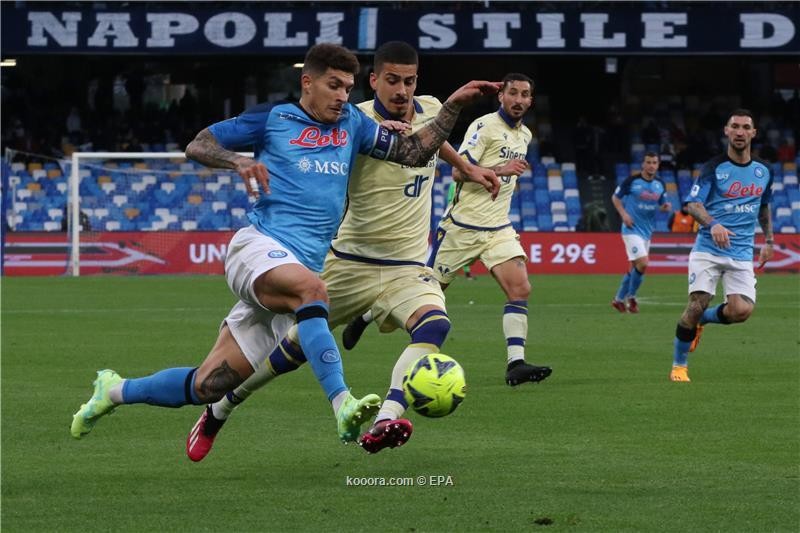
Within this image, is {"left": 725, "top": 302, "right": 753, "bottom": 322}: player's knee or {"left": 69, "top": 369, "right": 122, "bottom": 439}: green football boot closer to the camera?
{"left": 69, "top": 369, "right": 122, "bottom": 439}: green football boot

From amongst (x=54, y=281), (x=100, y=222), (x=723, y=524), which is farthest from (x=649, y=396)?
(x=100, y=222)

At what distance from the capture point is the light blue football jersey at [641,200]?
77.5 ft

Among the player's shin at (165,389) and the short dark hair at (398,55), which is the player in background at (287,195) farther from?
the short dark hair at (398,55)

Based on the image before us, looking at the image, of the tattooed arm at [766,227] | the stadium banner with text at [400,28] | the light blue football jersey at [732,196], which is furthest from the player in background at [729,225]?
the stadium banner with text at [400,28]

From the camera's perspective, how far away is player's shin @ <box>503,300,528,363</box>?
12.5 meters

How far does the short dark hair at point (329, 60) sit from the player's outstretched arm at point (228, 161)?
1.95 ft

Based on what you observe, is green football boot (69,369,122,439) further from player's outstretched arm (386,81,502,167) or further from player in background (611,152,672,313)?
player in background (611,152,672,313)

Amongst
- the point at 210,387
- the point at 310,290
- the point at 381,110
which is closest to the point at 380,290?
the point at 381,110

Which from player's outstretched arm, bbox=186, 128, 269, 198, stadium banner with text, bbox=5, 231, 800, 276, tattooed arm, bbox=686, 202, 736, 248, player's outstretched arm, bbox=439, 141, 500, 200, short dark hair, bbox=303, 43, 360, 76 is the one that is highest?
short dark hair, bbox=303, 43, 360, 76

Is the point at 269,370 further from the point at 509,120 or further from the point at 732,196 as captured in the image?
the point at 732,196

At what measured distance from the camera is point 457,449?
882 cm

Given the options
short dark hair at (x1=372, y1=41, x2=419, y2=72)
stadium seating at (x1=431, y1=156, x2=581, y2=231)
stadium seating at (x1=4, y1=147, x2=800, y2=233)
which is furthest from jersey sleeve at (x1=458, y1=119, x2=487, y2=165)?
stadium seating at (x1=431, y1=156, x2=581, y2=231)

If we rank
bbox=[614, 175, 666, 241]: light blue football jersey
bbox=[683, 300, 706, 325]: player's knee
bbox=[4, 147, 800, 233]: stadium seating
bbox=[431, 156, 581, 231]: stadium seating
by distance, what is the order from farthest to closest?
bbox=[431, 156, 581, 231]: stadium seating < bbox=[4, 147, 800, 233]: stadium seating < bbox=[614, 175, 666, 241]: light blue football jersey < bbox=[683, 300, 706, 325]: player's knee

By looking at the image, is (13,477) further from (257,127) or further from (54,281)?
(54,281)
